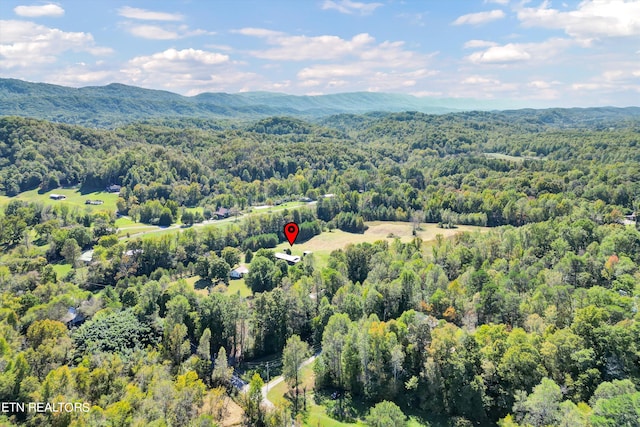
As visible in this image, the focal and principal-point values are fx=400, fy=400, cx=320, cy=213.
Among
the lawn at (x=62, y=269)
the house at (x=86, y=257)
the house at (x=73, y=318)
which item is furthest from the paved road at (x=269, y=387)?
the house at (x=86, y=257)

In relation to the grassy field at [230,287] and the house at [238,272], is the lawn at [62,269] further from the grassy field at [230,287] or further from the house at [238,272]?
the house at [238,272]

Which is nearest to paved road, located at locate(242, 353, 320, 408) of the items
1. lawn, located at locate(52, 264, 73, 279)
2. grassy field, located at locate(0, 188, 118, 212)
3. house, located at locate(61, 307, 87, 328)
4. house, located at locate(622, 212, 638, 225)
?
house, located at locate(61, 307, 87, 328)

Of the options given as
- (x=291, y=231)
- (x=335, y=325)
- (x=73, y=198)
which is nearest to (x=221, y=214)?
(x=291, y=231)

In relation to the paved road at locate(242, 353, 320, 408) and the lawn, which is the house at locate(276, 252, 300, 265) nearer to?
the paved road at locate(242, 353, 320, 408)

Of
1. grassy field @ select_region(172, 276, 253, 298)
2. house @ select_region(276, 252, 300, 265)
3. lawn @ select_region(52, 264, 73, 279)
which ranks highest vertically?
house @ select_region(276, 252, 300, 265)

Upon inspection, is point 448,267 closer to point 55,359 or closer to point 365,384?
point 365,384
